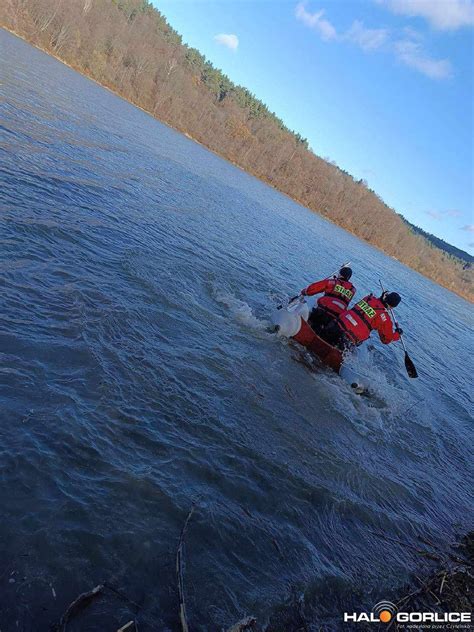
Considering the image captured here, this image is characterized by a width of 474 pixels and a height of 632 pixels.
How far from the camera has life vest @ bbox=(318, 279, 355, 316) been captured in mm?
10656

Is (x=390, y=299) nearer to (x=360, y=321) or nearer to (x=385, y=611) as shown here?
(x=360, y=321)

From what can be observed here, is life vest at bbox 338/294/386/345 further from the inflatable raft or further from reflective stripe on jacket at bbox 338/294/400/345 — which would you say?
the inflatable raft

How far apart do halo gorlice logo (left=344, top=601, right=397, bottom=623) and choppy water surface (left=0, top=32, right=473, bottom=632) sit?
10 centimetres

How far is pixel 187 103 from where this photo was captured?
8431cm

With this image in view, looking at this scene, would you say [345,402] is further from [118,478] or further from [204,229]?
[204,229]

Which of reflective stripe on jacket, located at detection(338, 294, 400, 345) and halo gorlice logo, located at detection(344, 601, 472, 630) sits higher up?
reflective stripe on jacket, located at detection(338, 294, 400, 345)

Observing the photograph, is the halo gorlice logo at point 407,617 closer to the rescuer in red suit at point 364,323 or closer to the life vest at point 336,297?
the rescuer in red suit at point 364,323

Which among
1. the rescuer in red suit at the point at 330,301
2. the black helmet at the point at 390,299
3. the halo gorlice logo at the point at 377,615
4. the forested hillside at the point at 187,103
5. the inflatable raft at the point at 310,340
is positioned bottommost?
the halo gorlice logo at the point at 377,615

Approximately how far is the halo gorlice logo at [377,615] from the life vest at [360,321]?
599 cm

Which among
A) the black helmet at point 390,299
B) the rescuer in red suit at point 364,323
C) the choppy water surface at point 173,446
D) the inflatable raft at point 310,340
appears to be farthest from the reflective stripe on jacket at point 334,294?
the choppy water surface at point 173,446

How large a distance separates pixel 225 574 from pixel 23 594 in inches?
68.9

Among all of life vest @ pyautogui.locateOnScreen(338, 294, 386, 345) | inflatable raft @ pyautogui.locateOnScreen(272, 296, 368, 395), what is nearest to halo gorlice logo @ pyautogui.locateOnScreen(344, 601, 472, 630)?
inflatable raft @ pyautogui.locateOnScreen(272, 296, 368, 395)

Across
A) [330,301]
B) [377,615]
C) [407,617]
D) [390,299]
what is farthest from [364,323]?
[377,615]

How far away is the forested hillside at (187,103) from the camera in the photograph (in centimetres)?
7012
